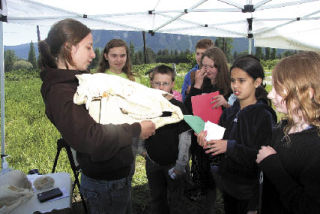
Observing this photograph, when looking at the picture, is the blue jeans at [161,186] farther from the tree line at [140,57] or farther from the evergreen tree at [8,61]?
the evergreen tree at [8,61]

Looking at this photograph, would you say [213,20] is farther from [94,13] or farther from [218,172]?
[218,172]

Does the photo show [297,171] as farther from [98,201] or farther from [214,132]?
[98,201]

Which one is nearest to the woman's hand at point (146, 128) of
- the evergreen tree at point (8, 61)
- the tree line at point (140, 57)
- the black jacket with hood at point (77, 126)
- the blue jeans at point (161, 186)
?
the black jacket with hood at point (77, 126)

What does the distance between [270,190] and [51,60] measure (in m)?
1.31

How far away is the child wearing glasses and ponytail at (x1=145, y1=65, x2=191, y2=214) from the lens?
2.02 metres

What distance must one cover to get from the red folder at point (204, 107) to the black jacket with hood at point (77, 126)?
1.19 metres

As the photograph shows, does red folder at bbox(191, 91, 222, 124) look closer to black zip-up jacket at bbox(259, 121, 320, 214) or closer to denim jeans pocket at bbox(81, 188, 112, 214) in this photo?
black zip-up jacket at bbox(259, 121, 320, 214)

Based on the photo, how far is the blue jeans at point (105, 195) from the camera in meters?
1.41

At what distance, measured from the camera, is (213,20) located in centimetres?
448

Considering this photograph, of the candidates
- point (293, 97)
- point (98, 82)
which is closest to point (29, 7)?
point (98, 82)

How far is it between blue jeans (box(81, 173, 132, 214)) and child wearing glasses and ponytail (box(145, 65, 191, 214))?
2.04 feet

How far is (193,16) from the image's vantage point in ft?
14.0

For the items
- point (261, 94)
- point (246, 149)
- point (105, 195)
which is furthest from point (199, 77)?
point (105, 195)

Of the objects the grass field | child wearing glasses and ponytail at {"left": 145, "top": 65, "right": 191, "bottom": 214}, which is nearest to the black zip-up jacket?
child wearing glasses and ponytail at {"left": 145, "top": 65, "right": 191, "bottom": 214}
